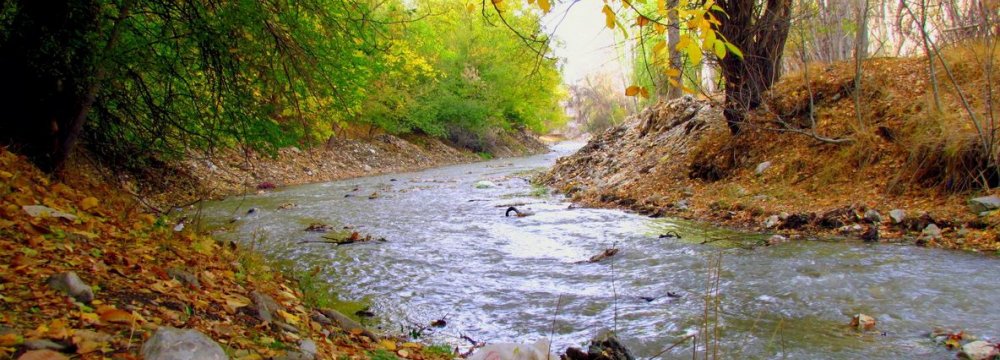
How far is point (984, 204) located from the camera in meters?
6.34

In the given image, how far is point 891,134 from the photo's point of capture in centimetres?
815

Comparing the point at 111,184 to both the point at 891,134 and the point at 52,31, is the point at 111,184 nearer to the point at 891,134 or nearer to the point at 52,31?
the point at 52,31

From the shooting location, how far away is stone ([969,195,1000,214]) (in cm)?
626

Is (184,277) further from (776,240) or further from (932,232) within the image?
(932,232)

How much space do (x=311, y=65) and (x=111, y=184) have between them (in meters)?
2.47

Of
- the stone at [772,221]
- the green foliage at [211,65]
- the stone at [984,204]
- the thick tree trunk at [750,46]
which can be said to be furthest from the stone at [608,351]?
the thick tree trunk at [750,46]

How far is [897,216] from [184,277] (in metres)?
6.93

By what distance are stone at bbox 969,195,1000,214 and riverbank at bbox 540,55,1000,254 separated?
12 mm

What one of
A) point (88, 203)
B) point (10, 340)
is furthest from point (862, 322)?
point (88, 203)

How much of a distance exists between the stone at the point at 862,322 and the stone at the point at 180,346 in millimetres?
3773

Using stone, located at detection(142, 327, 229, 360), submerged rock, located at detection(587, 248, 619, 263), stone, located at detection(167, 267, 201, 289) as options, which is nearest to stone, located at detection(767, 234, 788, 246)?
submerged rock, located at detection(587, 248, 619, 263)

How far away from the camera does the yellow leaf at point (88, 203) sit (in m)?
4.66

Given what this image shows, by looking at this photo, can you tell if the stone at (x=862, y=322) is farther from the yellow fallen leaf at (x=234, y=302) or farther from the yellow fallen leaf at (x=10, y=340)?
the yellow fallen leaf at (x=10, y=340)

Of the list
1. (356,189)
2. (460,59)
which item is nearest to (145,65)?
(356,189)
